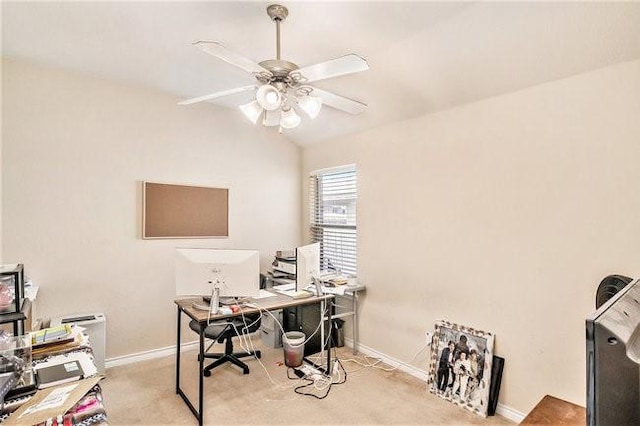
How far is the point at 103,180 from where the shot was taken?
3078 millimetres

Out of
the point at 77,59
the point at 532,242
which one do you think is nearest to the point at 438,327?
the point at 532,242

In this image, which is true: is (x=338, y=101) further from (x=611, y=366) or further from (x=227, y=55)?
(x=611, y=366)

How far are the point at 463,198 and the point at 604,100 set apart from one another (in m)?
1.03

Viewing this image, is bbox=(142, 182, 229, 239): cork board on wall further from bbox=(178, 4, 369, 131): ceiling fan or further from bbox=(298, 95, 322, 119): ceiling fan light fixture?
bbox=(298, 95, 322, 119): ceiling fan light fixture

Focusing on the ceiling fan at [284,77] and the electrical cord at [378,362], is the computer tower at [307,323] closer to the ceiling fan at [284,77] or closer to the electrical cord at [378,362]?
the electrical cord at [378,362]

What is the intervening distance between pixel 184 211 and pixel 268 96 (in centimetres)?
214

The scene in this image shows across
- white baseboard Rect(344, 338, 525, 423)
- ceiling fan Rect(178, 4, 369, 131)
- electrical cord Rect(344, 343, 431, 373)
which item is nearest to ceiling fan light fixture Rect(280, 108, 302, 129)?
ceiling fan Rect(178, 4, 369, 131)

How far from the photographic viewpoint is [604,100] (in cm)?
195

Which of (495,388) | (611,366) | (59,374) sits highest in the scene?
(611,366)

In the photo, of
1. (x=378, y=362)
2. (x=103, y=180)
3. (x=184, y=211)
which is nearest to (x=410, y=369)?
(x=378, y=362)

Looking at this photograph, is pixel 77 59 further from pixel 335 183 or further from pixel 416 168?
pixel 416 168

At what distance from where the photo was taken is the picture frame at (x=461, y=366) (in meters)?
2.42

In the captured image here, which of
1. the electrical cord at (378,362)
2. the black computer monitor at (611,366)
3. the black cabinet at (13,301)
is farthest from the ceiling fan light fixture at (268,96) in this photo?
the electrical cord at (378,362)

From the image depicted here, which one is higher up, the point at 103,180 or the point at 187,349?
the point at 103,180
